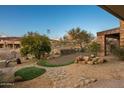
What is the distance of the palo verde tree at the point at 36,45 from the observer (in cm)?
482

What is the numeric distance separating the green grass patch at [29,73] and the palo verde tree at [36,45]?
280 millimetres

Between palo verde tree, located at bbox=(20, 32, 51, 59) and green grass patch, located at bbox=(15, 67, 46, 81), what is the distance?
0.92 feet

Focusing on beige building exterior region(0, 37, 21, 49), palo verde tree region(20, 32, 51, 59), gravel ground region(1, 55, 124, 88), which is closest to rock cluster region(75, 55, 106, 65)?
gravel ground region(1, 55, 124, 88)

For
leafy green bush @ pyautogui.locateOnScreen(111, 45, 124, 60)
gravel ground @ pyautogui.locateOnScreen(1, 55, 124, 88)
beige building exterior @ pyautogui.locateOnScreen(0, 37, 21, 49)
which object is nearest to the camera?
gravel ground @ pyautogui.locateOnScreen(1, 55, 124, 88)

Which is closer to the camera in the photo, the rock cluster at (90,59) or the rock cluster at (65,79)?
the rock cluster at (65,79)

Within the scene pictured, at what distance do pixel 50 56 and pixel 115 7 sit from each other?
5.13 feet

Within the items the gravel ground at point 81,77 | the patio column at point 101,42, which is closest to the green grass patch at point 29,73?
the gravel ground at point 81,77

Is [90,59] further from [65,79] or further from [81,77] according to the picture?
[65,79]

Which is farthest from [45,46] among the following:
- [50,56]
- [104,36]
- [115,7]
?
[115,7]

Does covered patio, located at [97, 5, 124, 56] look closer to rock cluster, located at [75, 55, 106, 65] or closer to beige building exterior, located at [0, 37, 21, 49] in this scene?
rock cluster, located at [75, 55, 106, 65]

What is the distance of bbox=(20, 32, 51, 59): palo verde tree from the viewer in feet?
15.8

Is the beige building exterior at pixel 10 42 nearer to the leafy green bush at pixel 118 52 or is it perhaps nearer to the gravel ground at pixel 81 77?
the gravel ground at pixel 81 77

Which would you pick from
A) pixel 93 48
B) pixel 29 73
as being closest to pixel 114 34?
pixel 93 48
